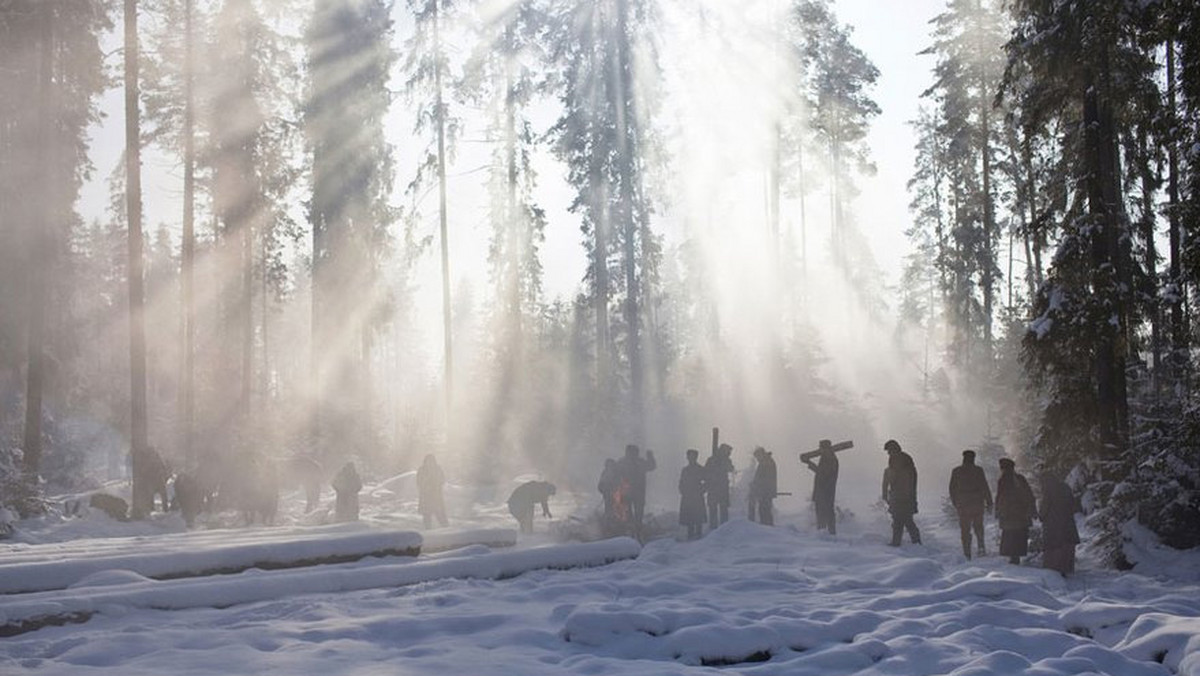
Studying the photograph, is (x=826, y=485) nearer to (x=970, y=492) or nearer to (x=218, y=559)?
(x=970, y=492)

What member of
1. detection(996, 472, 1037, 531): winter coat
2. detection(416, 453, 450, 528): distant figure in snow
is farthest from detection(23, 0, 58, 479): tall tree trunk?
detection(996, 472, 1037, 531): winter coat

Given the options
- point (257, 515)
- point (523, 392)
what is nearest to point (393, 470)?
point (523, 392)

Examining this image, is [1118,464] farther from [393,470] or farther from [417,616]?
[393,470]

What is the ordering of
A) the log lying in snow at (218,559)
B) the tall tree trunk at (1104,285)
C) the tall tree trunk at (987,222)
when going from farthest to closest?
the tall tree trunk at (987,222) < the tall tree trunk at (1104,285) < the log lying in snow at (218,559)

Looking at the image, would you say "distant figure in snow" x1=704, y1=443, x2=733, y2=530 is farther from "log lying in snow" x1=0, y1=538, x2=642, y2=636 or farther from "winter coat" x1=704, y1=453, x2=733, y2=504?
"log lying in snow" x1=0, y1=538, x2=642, y2=636

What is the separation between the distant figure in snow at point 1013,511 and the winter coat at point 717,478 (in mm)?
6073

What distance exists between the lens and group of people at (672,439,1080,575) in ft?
40.8

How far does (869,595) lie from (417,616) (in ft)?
15.1

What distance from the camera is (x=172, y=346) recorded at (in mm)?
56625

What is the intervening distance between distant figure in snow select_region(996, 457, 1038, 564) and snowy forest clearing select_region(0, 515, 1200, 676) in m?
2.56

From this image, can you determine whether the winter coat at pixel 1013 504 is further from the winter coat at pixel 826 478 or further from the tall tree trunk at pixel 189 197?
the tall tree trunk at pixel 189 197

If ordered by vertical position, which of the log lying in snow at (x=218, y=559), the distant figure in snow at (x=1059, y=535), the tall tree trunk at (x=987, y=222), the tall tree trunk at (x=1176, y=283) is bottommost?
the distant figure in snow at (x=1059, y=535)

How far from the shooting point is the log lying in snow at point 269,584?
6891mm

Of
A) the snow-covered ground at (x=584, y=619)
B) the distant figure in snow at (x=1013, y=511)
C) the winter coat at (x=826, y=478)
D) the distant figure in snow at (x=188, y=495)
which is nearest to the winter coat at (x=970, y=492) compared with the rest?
the distant figure in snow at (x=1013, y=511)
